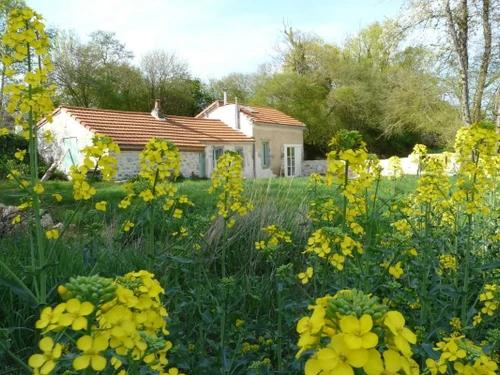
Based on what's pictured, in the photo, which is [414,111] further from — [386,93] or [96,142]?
[96,142]

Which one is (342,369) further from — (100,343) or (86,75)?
(86,75)

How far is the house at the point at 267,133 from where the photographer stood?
69.6ft

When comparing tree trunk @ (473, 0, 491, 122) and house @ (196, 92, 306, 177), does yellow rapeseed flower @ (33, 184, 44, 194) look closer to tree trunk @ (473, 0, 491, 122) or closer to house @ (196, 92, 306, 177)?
tree trunk @ (473, 0, 491, 122)

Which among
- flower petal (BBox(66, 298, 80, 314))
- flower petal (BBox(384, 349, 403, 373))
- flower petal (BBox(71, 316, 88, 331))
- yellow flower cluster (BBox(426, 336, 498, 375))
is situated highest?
flower petal (BBox(66, 298, 80, 314))

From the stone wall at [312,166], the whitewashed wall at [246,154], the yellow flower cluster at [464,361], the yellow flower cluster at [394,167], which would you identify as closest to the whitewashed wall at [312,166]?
the stone wall at [312,166]

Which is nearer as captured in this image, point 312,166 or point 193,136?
point 193,136

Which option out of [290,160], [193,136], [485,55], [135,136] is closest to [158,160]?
[485,55]

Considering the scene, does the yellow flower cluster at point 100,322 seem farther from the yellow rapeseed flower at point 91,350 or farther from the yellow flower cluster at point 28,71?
the yellow flower cluster at point 28,71

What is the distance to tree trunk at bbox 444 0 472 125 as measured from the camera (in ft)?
39.9

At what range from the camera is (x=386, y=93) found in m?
26.8

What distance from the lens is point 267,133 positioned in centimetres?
2206

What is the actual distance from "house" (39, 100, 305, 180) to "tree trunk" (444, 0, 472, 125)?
7.80m

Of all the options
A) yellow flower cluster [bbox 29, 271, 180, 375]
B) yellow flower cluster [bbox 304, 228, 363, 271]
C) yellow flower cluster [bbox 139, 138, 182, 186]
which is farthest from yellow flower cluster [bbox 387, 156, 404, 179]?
yellow flower cluster [bbox 29, 271, 180, 375]

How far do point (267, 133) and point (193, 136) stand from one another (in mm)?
4562
